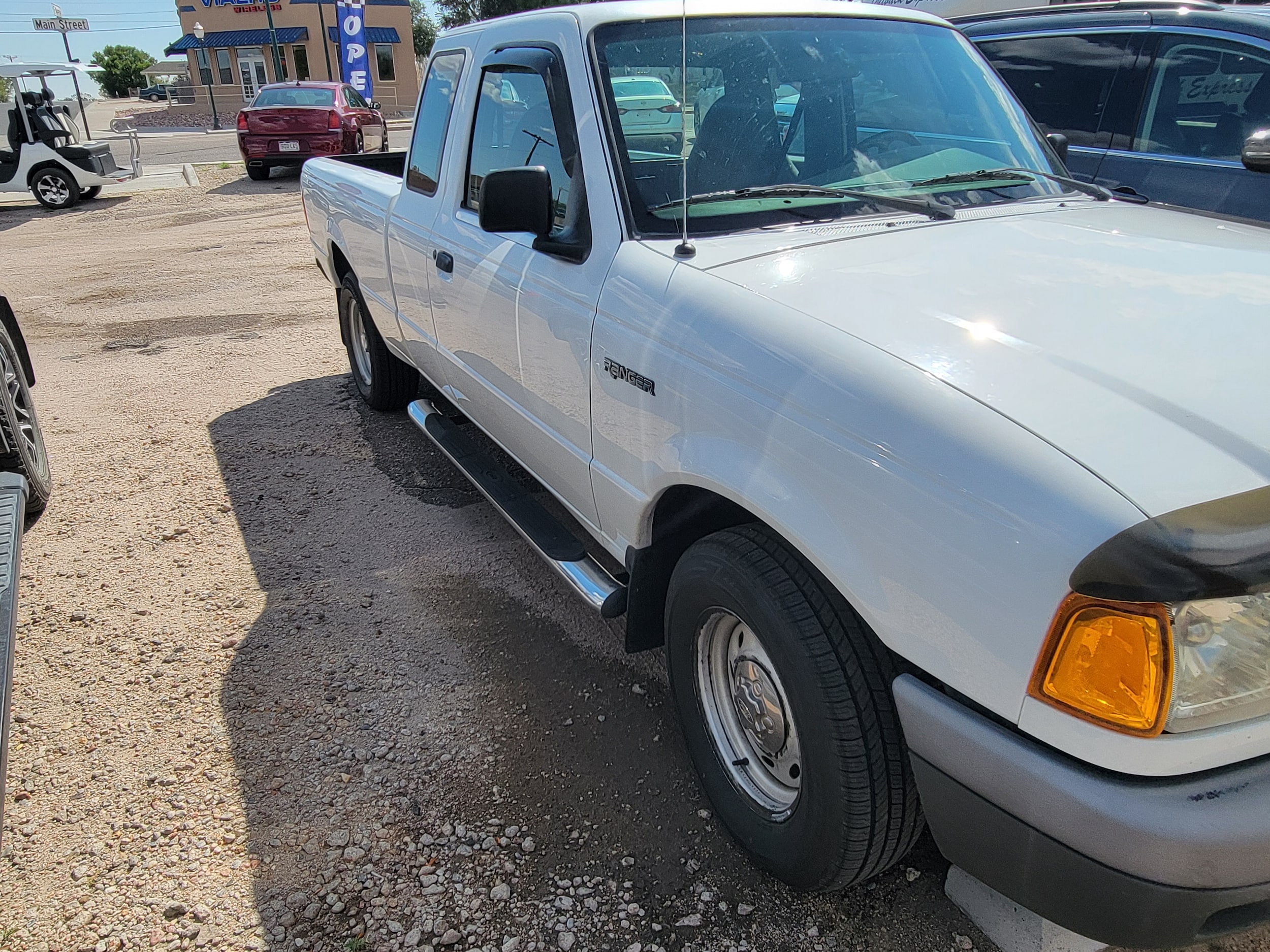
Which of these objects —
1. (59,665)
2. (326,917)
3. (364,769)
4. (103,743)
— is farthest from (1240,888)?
(59,665)

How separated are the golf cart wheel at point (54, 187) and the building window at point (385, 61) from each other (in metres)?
34.5

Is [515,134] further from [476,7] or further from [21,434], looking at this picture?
[476,7]

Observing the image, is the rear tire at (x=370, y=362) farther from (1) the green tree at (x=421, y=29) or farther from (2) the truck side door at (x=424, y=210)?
(1) the green tree at (x=421, y=29)

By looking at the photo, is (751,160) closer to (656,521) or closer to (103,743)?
(656,521)

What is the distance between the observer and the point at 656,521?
2.49m

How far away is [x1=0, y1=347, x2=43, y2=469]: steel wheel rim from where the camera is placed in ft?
13.8

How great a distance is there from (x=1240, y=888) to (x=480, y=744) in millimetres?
2007

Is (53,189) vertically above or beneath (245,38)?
beneath

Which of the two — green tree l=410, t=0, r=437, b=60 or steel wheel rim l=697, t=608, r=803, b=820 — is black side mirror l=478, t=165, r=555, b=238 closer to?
steel wheel rim l=697, t=608, r=803, b=820

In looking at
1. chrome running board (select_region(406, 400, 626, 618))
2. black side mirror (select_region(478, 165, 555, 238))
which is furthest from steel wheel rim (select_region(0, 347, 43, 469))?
black side mirror (select_region(478, 165, 555, 238))

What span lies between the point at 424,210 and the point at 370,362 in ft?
5.94

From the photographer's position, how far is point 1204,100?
4656 mm

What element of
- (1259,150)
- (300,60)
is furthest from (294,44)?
(1259,150)

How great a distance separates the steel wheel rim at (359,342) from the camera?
17.5 feet
